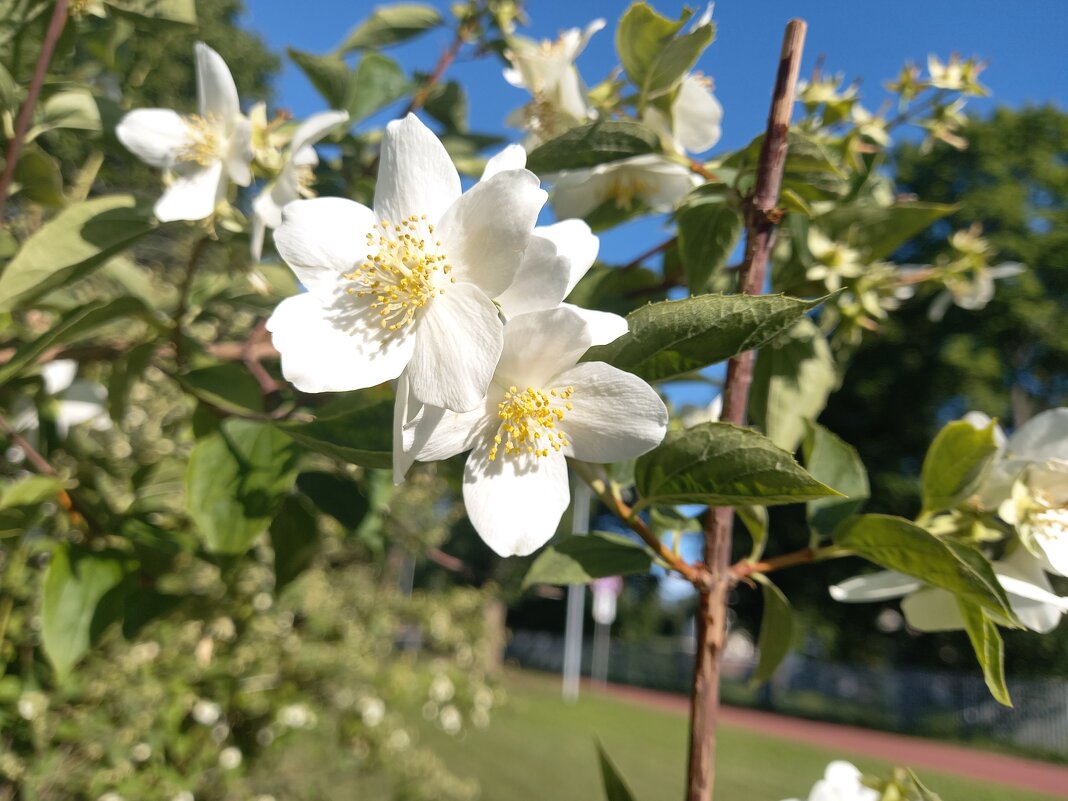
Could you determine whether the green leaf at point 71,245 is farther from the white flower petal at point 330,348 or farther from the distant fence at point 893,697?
the distant fence at point 893,697

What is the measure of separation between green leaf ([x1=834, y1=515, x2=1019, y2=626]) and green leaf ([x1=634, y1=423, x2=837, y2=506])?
0.36ft

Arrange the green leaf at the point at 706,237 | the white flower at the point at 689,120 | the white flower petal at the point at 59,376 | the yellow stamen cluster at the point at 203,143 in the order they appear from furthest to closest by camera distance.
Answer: the white flower petal at the point at 59,376 < the yellow stamen cluster at the point at 203,143 < the white flower at the point at 689,120 < the green leaf at the point at 706,237

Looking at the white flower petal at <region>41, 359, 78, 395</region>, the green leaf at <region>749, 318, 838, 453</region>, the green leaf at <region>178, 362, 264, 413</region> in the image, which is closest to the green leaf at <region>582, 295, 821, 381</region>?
the green leaf at <region>749, 318, 838, 453</region>

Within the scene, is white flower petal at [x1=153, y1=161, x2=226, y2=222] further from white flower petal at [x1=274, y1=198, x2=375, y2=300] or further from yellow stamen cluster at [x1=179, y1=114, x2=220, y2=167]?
white flower petal at [x1=274, y1=198, x2=375, y2=300]

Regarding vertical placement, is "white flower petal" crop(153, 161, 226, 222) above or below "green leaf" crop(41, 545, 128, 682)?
above

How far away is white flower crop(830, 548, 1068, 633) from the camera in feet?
1.90

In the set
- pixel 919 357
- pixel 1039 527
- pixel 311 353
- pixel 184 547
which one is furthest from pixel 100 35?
pixel 919 357

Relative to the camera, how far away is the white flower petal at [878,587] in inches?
24.3

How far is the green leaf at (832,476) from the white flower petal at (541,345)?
28 cm

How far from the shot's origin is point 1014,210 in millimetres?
15359

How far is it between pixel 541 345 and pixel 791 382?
0.41 meters

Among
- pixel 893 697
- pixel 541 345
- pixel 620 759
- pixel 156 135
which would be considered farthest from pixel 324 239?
pixel 893 697

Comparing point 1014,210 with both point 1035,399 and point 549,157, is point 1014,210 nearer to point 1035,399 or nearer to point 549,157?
point 1035,399

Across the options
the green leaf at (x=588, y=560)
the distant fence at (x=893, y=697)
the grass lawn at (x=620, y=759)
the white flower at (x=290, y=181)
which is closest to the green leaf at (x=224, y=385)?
the white flower at (x=290, y=181)
